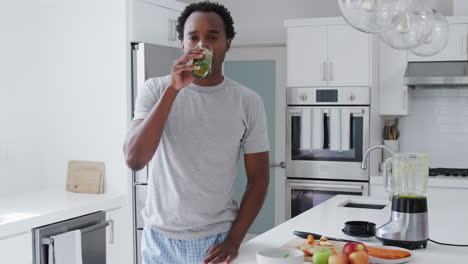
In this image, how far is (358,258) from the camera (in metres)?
1.55

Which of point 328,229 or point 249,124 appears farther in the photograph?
point 328,229

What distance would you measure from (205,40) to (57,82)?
249 centimetres

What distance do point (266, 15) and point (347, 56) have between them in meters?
1.06

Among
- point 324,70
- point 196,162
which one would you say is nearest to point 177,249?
point 196,162

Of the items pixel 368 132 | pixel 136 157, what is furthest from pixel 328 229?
pixel 368 132

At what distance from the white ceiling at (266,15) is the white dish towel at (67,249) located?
110 inches

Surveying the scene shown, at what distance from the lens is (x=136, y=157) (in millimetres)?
1611

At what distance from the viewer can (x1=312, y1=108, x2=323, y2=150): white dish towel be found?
459 cm

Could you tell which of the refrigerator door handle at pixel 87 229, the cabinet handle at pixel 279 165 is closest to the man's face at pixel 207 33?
the refrigerator door handle at pixel 87 229

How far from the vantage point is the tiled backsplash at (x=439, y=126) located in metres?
4.85

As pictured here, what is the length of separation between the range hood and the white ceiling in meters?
1.04

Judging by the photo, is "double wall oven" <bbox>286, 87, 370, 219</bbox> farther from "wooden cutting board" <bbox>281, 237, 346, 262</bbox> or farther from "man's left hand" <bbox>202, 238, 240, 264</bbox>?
"man's left hand" <bbox>202, 238, 240, 264</bbox>

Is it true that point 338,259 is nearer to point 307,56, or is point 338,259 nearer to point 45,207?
point 45,207

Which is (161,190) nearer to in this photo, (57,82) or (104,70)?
(104,70)
